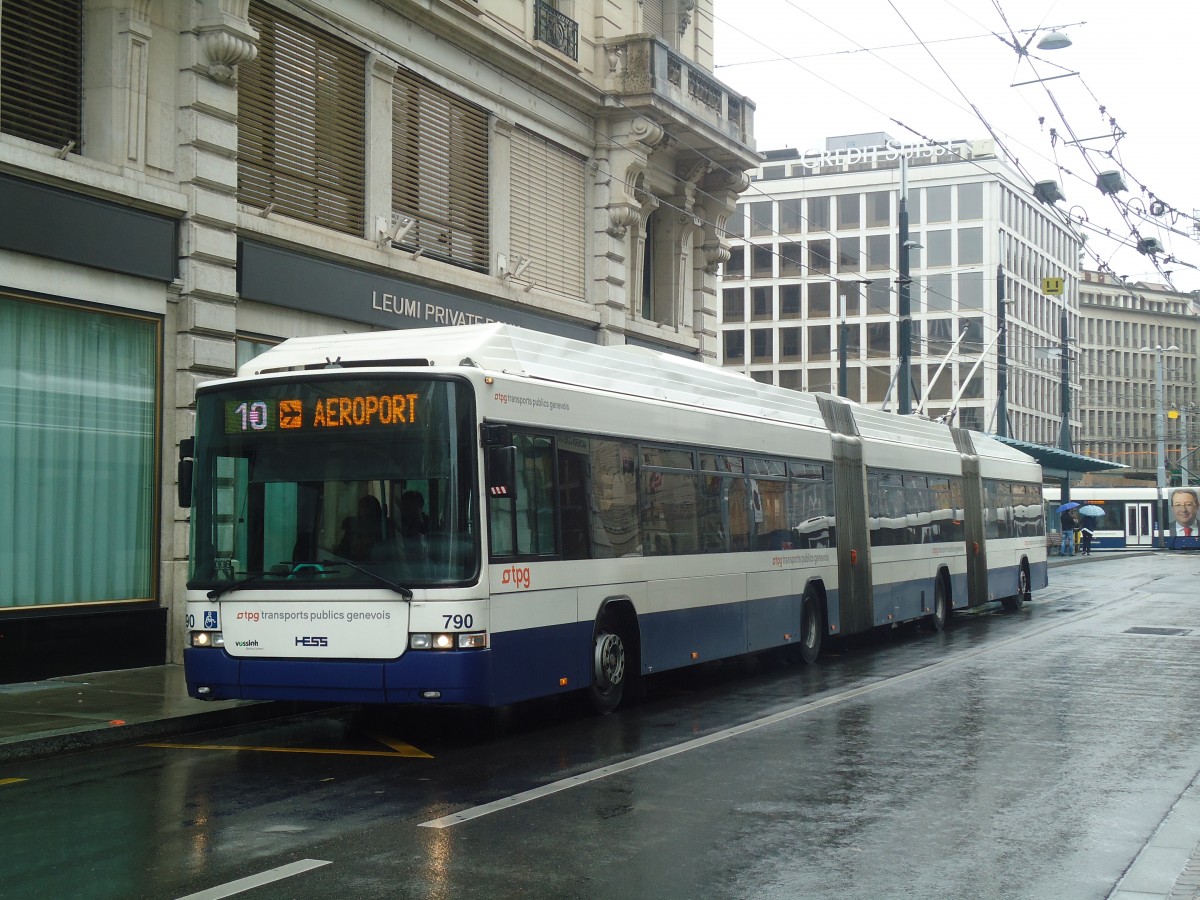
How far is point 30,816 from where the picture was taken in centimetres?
830

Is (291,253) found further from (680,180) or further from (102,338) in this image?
(680,180)

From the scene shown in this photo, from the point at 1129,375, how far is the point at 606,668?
128823 mm

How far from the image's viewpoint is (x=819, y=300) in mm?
94562

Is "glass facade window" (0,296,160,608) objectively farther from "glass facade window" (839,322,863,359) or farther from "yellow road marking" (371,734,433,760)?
"glass facade window" (839,322,863,359)

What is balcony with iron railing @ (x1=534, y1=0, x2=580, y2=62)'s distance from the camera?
76.0ft

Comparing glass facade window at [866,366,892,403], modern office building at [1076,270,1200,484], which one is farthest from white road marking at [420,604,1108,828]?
modern office building at [1076,270,1200,484]

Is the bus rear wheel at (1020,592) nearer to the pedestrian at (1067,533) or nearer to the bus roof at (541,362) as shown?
the bus roof at (541,362)

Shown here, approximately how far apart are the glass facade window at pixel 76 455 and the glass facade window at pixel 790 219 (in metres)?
→ 82.1

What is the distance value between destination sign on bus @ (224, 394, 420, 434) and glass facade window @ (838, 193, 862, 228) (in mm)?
85979

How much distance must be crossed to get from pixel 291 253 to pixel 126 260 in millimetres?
2836

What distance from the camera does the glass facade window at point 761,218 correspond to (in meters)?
94.7

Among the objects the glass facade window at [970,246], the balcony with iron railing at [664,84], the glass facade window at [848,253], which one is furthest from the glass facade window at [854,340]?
the balcony with iron railing at [664,84]

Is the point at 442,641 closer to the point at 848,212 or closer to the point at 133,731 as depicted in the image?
the point at 133,731

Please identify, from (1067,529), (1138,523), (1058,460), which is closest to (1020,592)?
(1058,460)
